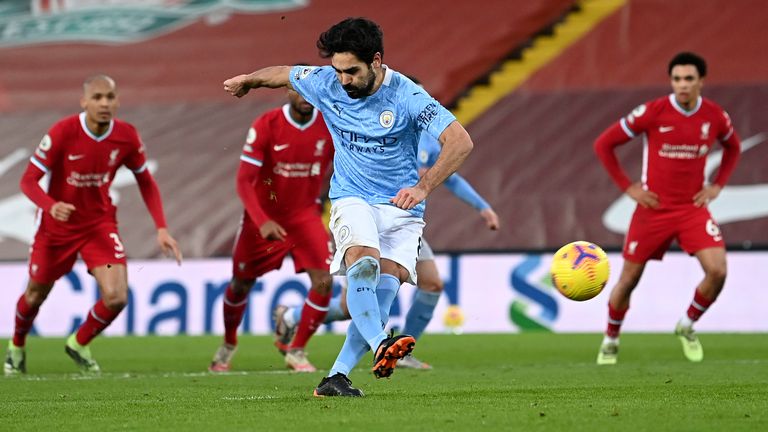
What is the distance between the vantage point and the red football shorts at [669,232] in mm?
10211

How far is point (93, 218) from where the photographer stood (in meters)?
9.76

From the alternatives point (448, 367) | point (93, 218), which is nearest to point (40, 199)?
point (93, 218)

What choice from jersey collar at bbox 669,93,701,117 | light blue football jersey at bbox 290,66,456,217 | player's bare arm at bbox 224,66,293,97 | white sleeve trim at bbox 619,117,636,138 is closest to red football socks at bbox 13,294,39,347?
player's bare arm at bbox 224,66,293,97

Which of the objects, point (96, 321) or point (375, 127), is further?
point (96, 321)

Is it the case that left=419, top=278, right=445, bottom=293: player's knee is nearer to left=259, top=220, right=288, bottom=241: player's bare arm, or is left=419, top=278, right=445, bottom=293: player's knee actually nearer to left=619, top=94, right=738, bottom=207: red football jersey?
left=259, top=220, right=288, bottom=241: player's bare arm

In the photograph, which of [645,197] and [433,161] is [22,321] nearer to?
[433,161]

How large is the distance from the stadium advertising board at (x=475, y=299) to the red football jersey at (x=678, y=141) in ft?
12.3

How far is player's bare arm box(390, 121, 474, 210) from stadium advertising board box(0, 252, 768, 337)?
7806mm

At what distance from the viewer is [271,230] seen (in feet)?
31.1

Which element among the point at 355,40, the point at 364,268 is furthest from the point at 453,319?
the point at 355,40

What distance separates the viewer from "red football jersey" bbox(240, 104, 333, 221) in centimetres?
985

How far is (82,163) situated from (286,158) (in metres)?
1.47

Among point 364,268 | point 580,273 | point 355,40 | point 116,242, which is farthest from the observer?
point 116,242

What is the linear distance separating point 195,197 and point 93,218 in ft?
23.5
